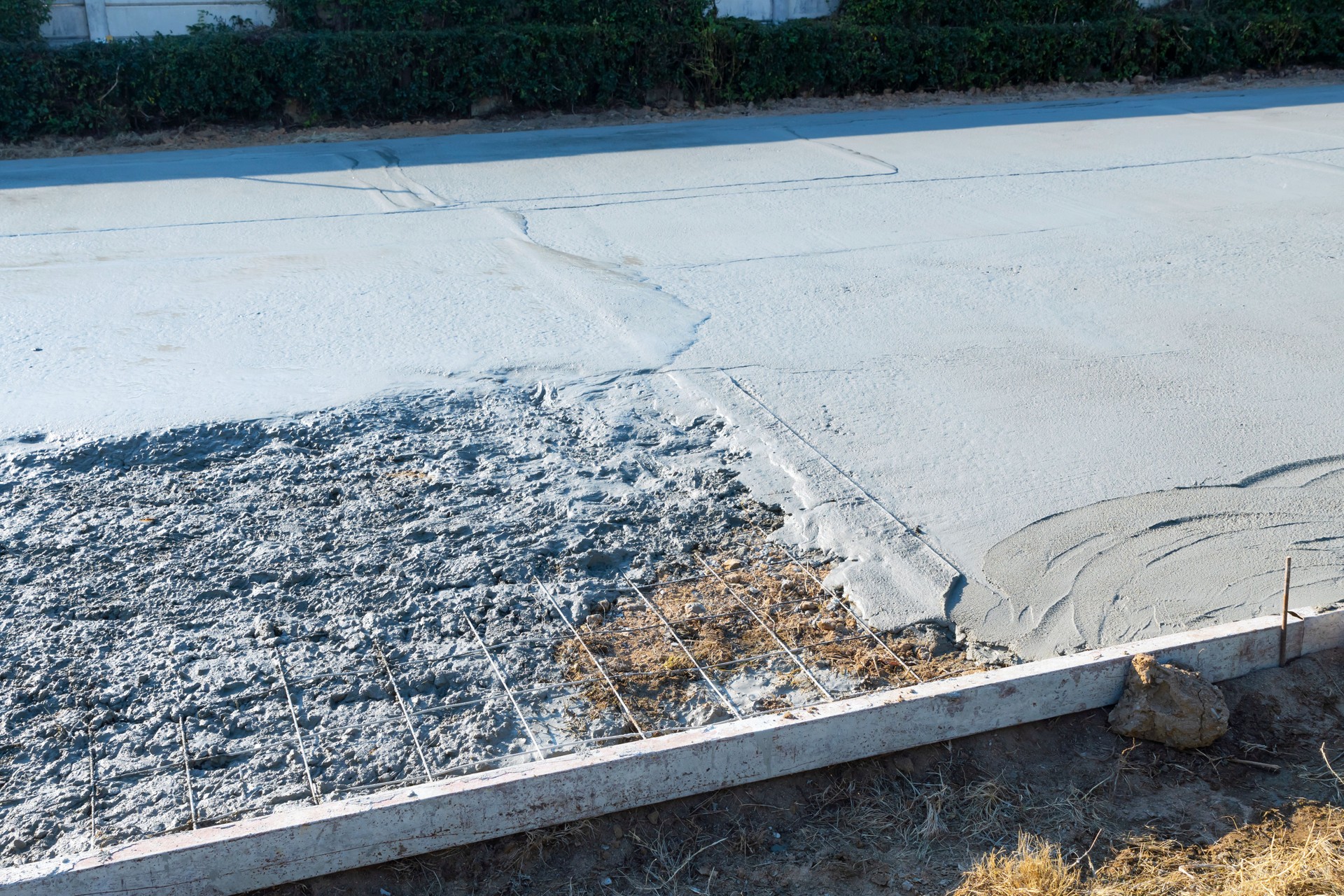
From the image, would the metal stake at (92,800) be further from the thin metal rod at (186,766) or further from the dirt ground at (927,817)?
the dirt ground at (927,817)

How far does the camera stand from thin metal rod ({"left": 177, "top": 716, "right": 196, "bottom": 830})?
2.83m

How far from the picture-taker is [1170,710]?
315 centimetres

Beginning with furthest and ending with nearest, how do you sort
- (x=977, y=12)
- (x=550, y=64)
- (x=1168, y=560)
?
(x=977, y=12) → (x=550, y=64) → (x=1168, y=560)

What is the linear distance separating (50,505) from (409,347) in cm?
203

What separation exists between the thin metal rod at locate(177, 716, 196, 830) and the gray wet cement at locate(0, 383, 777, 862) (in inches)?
0.4

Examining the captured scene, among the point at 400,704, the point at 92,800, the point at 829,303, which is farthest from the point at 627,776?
the point at 829,303

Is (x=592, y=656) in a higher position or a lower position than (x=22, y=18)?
lower

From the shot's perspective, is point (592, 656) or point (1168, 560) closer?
point (592, 656)

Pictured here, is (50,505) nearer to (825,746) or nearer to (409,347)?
(409,347)

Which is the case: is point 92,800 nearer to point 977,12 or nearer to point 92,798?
point 92,798

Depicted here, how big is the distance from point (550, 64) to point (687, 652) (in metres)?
12.4

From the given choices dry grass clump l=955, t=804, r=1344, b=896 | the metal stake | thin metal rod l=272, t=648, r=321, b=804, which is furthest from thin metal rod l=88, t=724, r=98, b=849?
dry grass clump l=955, t=804, r=1344, b=896

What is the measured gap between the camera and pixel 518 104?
14922 millimetres

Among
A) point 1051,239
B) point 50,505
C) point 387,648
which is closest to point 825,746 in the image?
point 387,648
